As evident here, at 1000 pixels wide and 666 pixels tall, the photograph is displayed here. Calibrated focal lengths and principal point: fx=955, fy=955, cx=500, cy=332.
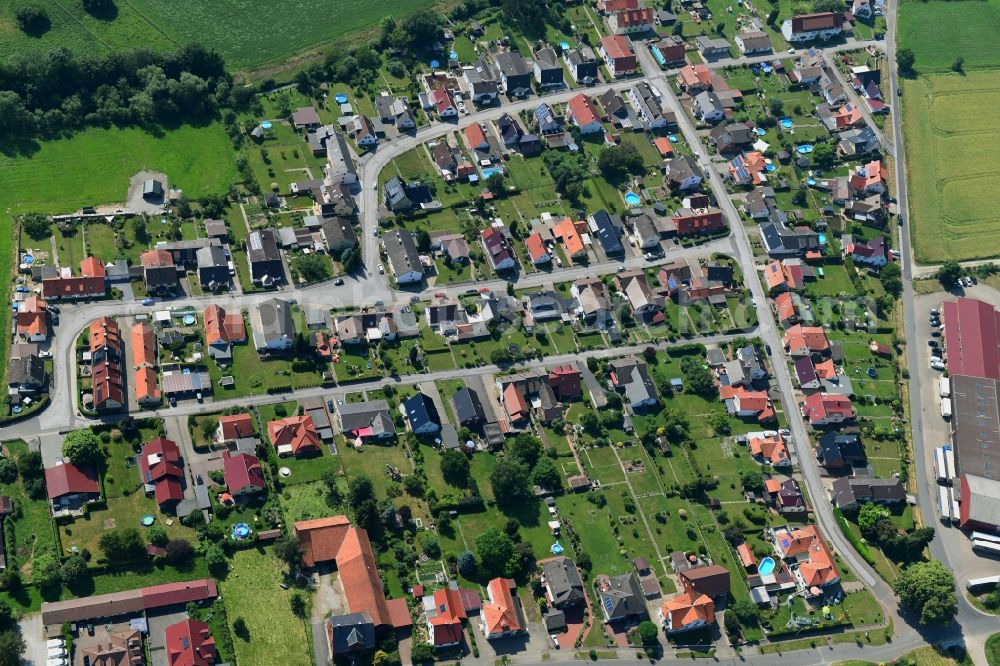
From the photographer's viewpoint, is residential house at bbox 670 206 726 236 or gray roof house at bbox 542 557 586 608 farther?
residential house at bbox 670 206 726 236

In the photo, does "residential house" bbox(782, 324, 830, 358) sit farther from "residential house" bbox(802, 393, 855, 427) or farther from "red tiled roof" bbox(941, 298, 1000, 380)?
"red tiled roof" bbox(941, 298, 1000, 380)

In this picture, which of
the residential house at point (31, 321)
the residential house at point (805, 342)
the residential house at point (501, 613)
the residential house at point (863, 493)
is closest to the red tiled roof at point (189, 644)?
the residential house at point (501, 613)

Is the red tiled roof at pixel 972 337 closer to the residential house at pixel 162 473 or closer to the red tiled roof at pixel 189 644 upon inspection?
the red tiled roof at pixel 189 644

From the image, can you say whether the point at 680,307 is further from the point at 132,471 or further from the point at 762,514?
the point at 132,471

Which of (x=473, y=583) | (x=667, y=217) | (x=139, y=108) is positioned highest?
(x=139, y=108)

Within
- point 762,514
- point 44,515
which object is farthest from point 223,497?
point 762,514

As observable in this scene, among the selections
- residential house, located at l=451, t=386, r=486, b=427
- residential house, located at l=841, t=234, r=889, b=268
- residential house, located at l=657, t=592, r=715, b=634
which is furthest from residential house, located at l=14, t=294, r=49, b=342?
residential house, located at l=841, t=234, r=889, b=268
